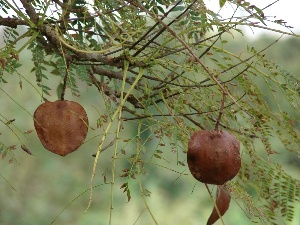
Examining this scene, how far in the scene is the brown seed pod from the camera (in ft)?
2.32

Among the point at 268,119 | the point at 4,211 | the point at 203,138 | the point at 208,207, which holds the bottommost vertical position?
the point at 208,207

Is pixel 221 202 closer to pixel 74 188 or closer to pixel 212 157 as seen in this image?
pixel 212 157

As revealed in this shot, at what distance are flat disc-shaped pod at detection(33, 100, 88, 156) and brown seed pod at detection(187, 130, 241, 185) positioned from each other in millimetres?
150

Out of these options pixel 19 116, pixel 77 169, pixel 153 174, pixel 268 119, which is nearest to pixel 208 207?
pixel 153 174

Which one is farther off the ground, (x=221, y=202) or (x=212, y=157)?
(x=212, y=157)

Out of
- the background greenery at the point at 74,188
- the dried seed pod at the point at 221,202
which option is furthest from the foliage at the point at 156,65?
the background greenery at the point at 74,188

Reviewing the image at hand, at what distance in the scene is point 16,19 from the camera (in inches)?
34.7

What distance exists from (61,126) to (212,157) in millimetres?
192

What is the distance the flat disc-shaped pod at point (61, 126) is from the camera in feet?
2.68

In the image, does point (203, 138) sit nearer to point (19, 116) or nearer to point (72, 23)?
point (72, 23)

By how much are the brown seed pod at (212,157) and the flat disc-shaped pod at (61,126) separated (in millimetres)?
150

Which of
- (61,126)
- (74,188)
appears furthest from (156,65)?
(74,188)

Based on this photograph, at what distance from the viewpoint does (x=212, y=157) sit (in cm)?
71

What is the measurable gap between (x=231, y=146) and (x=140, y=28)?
0.63 feet
